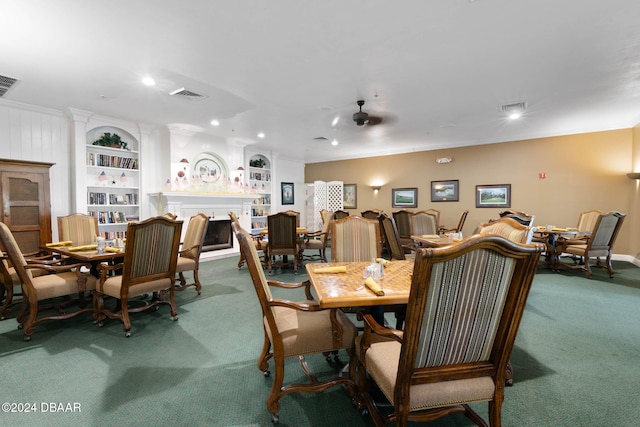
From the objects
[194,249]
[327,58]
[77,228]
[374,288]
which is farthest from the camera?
[77,228]

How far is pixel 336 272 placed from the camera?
209 centimetres

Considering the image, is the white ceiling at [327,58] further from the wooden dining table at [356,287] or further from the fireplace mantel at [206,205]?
the wooden dining table at [356,287]

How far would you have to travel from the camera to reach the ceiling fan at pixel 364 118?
4395mm

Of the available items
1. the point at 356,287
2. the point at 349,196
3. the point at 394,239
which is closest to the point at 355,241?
the point at 394,239

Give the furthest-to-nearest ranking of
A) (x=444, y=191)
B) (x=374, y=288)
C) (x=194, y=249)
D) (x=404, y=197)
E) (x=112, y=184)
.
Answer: (x=404, y=197) < (x=444, y=191) < (x=112, y=184) < (x=194, y=249) < (x=374, y=288)

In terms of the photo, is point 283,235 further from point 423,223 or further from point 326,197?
point 326,197

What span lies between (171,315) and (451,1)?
12.8 ft

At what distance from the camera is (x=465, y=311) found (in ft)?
3.69

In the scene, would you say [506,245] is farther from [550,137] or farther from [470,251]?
[550,137]

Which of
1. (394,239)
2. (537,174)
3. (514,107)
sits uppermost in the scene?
(514,107)

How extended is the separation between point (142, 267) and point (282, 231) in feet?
8.14

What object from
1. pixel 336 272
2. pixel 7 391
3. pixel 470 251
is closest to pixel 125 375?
pixel 7 391

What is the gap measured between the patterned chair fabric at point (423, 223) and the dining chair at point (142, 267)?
13.6 ft

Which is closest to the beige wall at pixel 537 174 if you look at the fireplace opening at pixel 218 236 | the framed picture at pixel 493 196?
the framed picture at pixel 493 196
